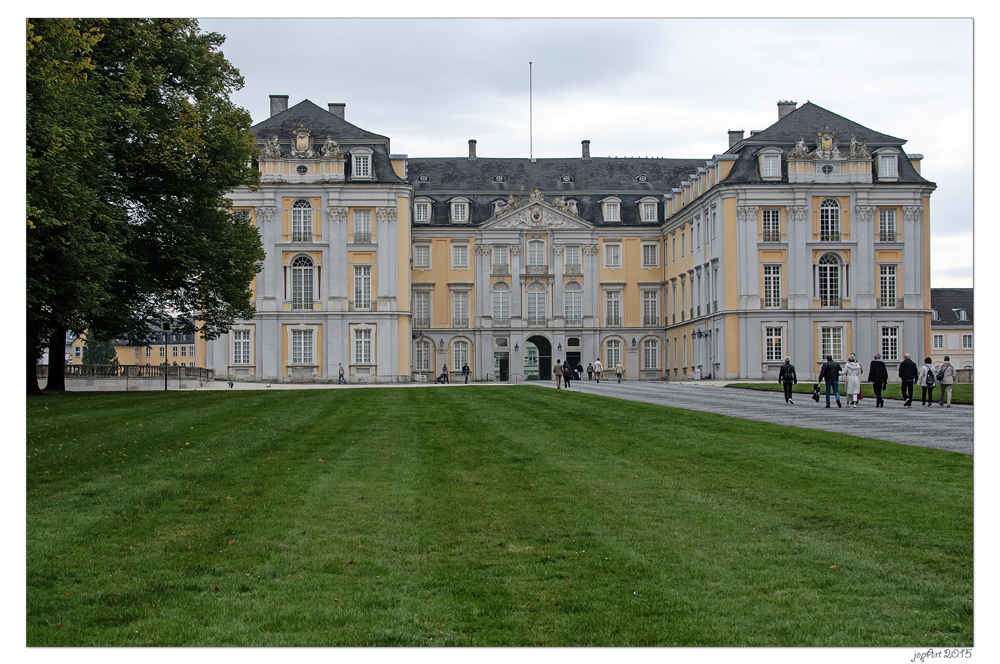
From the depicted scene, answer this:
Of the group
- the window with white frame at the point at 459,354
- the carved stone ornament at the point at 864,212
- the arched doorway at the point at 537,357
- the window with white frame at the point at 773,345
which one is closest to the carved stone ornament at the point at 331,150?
the window with white frame at the point at 459,354

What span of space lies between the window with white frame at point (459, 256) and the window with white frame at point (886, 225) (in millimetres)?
26668

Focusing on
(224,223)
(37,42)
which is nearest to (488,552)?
(37,42)

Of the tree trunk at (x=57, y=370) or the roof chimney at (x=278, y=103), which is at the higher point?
the roof chimney at (x=278, y=103)

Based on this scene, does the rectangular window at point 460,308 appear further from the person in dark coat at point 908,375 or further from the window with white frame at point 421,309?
the person in dark coat at point 908,375

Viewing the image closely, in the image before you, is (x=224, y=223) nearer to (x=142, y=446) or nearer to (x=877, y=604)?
(x=142, y=446)

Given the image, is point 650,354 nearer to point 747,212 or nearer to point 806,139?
point 747,212

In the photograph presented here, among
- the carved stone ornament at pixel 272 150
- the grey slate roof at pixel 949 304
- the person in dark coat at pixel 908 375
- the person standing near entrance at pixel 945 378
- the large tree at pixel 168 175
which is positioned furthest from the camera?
the grey slate roof at pixel 949 304

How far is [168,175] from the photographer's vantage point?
2967 cm

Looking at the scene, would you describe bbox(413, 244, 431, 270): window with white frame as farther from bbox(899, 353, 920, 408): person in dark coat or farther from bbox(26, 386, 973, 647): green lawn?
bbox(26, 386, 973, 647): green lawn

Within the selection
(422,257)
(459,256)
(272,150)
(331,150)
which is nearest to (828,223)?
(459,256)

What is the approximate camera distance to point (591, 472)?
1248 centimetres

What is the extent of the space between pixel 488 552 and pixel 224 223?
26184 millimetres

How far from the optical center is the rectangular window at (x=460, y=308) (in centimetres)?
6969
